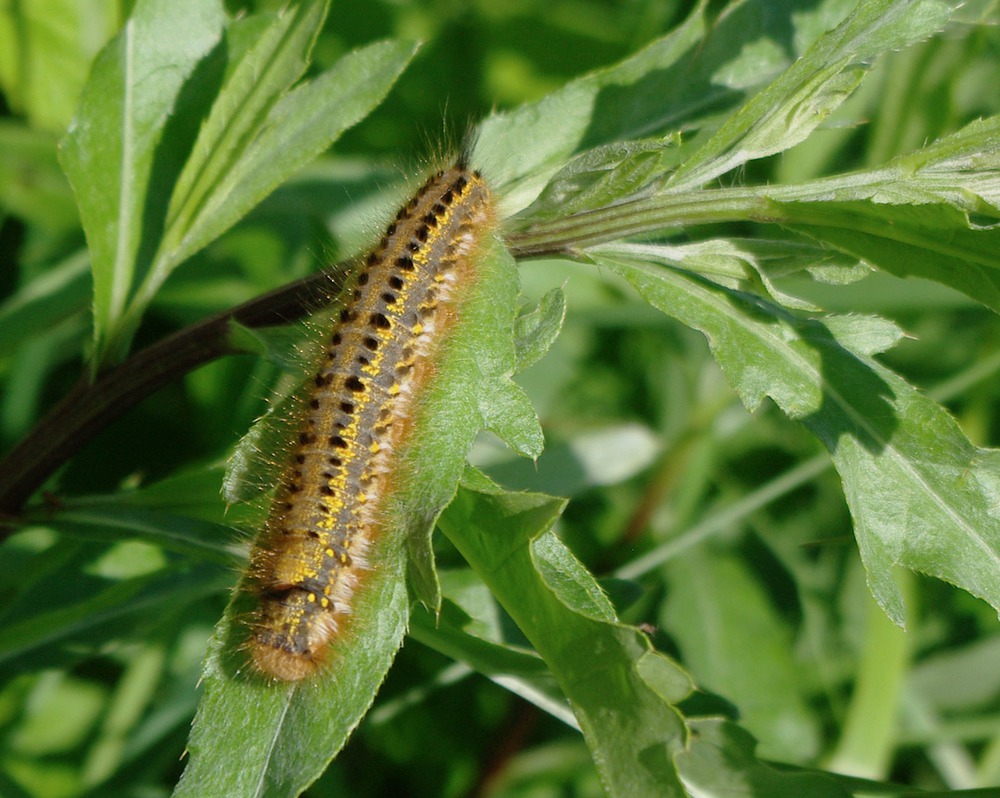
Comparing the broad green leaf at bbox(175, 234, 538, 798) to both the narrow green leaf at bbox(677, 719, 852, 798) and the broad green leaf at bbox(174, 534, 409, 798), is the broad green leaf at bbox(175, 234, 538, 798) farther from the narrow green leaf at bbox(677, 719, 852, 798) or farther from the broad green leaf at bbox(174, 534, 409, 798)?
the narrow green leaf at bbox(677, 719, 852, 798)

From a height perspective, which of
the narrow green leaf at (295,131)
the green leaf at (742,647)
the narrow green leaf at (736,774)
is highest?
the narrow green leaf at (295,131)

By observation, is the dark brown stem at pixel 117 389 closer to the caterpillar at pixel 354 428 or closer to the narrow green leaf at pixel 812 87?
the caterpillar at pixel 354 428

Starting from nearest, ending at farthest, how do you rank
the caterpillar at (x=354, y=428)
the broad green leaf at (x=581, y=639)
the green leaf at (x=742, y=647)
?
the broad green leaf at (x=581, y=639), the caterpillar at (x=354, y=428), the green leaf at (x=742, y=647)

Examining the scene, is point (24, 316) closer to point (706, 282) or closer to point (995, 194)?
point (706, 282)

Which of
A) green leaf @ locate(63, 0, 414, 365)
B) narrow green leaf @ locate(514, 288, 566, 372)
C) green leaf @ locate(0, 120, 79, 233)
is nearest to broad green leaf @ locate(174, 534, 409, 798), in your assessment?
narrow green leaf @ locate(514, 288, 566, 372)

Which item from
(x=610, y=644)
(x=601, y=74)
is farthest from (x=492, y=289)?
(x=601, y=74)

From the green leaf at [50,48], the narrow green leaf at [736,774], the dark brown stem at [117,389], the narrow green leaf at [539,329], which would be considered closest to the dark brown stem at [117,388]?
the dark brown stem at [117,389]

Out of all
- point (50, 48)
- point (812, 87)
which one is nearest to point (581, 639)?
point (812, 87)
